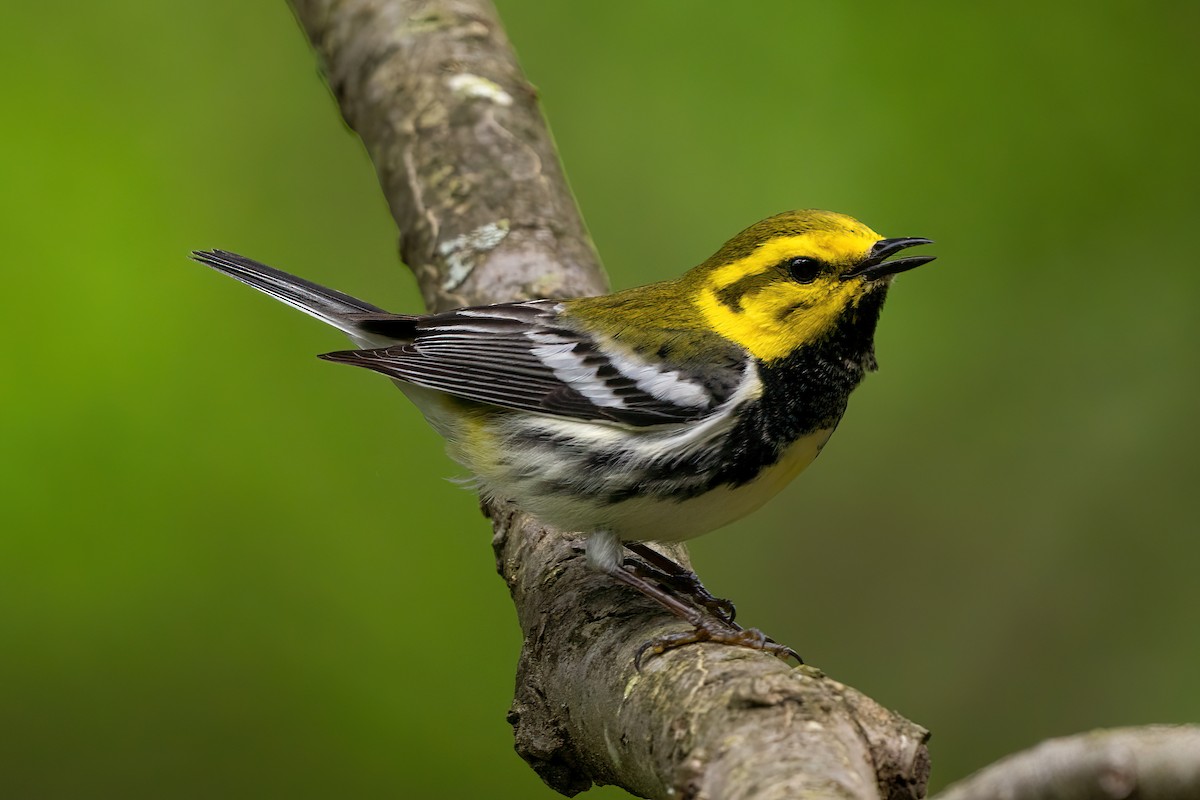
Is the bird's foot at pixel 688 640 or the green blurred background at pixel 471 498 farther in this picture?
the green blurred background at pixel 471 498

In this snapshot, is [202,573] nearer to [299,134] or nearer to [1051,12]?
[299,134]

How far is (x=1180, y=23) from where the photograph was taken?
4.62 meters

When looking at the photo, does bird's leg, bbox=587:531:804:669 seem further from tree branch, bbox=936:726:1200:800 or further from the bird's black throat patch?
tree branch, bbox=936:726:1200:800

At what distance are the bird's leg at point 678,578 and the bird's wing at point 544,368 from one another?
18.2 inches

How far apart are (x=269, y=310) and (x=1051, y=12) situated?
137 inches

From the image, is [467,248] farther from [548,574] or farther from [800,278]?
[548,574]

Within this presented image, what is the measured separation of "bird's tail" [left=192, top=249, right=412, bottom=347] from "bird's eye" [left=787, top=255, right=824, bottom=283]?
128 centimetres

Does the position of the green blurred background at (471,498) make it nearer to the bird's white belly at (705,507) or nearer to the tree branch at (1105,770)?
the bird's white belly at (705,507)

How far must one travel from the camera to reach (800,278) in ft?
11.8

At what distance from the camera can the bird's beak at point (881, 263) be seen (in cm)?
346

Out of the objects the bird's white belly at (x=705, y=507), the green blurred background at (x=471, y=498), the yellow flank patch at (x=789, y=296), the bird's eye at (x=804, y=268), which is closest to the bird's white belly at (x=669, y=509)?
the bird's white belly at (x=705, y=507)

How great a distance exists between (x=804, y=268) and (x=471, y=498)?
7.76 feet

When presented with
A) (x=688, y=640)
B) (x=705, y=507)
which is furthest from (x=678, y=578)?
(x=688, y=640)

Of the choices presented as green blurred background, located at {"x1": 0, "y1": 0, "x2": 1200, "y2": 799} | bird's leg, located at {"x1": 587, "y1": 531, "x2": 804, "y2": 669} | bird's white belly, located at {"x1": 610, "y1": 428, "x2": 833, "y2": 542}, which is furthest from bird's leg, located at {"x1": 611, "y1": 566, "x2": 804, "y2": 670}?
green blurred background, located at {"x1": 0, "y1": 0, "x2": 1200, "y2": 799}
